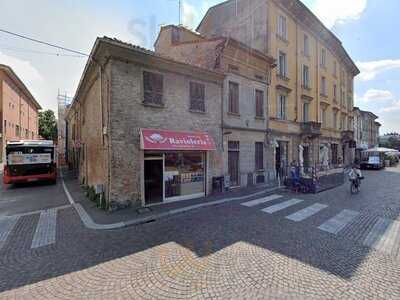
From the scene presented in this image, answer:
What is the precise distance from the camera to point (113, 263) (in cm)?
457

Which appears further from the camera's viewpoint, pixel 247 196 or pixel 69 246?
pixel 247 196

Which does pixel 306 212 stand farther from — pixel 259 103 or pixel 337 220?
pixel 259 103

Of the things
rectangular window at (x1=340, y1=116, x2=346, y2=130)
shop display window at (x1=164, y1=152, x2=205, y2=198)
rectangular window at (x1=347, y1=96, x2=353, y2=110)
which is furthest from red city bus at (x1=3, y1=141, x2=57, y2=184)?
rectangular window at (x1=347, y1=96, x2=353, y2=110)

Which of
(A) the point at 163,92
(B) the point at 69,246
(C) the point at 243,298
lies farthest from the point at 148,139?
(C) the point at 243,298

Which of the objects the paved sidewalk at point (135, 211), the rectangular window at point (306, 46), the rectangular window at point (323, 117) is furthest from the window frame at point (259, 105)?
the rectangular window at point (323, 117)

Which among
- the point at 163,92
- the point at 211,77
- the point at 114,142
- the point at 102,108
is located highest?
the point at 211,77

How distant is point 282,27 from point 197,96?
1149cm

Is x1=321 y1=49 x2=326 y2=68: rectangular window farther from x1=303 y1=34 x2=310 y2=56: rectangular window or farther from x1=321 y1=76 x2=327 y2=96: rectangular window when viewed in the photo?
x1=303 y1=34 x2=310 y2=56: rectangular window

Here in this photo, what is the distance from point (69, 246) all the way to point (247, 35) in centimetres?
1694

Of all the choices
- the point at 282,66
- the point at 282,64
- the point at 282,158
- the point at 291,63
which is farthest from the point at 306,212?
the point at 291,63

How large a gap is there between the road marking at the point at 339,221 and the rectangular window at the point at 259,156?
650 cm

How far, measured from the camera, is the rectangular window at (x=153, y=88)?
914 cm

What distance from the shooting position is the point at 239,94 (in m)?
13.1

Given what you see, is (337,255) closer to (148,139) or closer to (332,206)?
(332,206)
